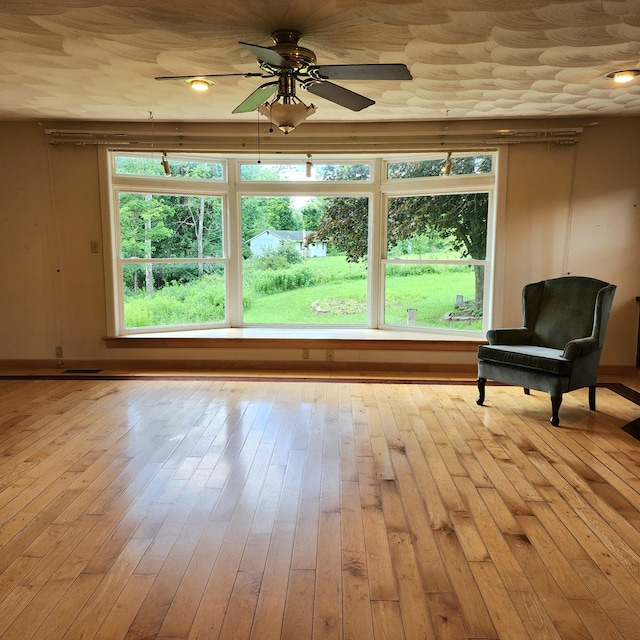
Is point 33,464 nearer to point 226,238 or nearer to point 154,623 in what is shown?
point 154,623

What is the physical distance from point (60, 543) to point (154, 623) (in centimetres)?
73

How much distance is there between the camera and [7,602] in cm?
179

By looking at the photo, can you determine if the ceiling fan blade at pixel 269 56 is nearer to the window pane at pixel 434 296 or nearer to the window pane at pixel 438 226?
the window pane at pixel 438 226

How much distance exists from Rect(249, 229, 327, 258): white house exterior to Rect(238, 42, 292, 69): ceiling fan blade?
10.7ft

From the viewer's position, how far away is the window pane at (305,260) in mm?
5715

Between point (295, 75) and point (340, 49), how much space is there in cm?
53

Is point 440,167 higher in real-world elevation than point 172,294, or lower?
higher

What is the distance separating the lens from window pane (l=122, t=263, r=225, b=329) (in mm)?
5438

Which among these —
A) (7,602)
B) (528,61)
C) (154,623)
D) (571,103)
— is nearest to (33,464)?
(7,602)

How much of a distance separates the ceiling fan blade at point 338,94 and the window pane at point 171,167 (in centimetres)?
269

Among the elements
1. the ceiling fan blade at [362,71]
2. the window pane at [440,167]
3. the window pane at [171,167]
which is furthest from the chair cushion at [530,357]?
the window pane at [171,167]

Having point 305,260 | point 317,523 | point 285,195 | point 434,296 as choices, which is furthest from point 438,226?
point 317,523

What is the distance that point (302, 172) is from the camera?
18.6 feet

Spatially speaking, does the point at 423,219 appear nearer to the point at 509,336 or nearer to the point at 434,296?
the point at 434,296
